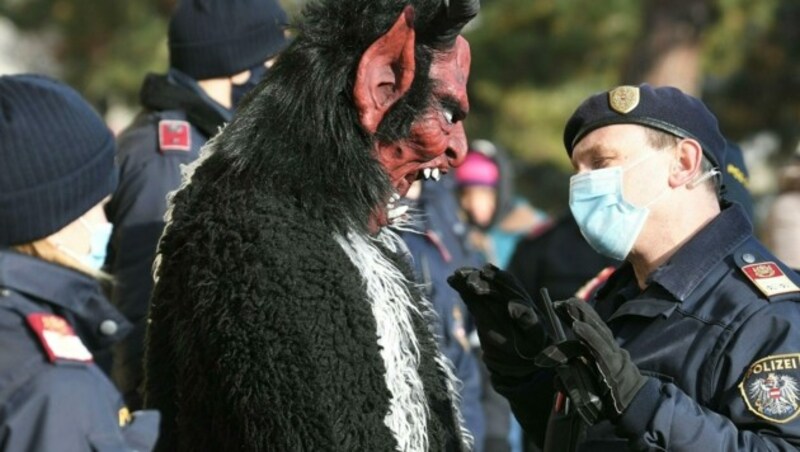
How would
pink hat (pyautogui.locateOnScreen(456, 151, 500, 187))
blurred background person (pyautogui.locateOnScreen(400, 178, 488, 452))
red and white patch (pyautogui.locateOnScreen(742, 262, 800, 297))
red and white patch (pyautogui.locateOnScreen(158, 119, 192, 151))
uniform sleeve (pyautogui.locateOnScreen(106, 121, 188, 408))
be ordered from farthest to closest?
pink hat (pyautogui.locateOnScreen(456, 151, 500, 187)) < blurred background person (pyautogui.locateOnScreen(400, 178, 488, 452)) < red and white patch (pyautogui.locateOnScreen(158, 119, 192, 151)) < uniform sleeve (pyautogui.locateOnScreen(106, 121, 188, 408)) < red and white patch (pyautogui.locateOnScreen(742, 262, 800, 297))

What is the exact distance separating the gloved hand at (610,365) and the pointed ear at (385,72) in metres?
0.59

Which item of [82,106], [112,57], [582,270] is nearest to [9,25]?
[112,57]

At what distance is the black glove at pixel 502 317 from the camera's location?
2.96m

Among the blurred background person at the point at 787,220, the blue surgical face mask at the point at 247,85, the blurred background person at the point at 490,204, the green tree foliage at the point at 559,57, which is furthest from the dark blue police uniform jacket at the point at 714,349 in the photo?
the green tree foliage at the point at 559,57

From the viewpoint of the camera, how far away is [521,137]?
1439 cm

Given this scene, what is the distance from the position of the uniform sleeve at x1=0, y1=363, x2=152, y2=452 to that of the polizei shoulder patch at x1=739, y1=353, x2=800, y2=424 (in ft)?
3.88

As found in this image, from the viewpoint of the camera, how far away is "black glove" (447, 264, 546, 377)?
2.96m

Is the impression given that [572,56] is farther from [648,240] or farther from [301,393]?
[301,393]

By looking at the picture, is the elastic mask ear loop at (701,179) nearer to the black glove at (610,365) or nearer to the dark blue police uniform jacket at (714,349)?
the dark blue police uniform jacket at (714,349)

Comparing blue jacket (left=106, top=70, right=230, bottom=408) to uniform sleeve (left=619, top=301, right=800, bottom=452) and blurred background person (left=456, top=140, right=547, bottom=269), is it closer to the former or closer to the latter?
uniform sleeve (left=619, top=301, right=800, bottom=452)

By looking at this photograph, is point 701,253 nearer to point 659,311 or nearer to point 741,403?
point 659,311

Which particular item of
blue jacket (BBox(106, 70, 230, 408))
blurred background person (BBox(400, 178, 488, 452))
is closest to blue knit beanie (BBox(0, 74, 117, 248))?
blue jacket (BBox(106, 70, 230, 408))

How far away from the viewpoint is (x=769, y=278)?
2.90m

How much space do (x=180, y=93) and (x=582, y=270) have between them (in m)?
2.17
